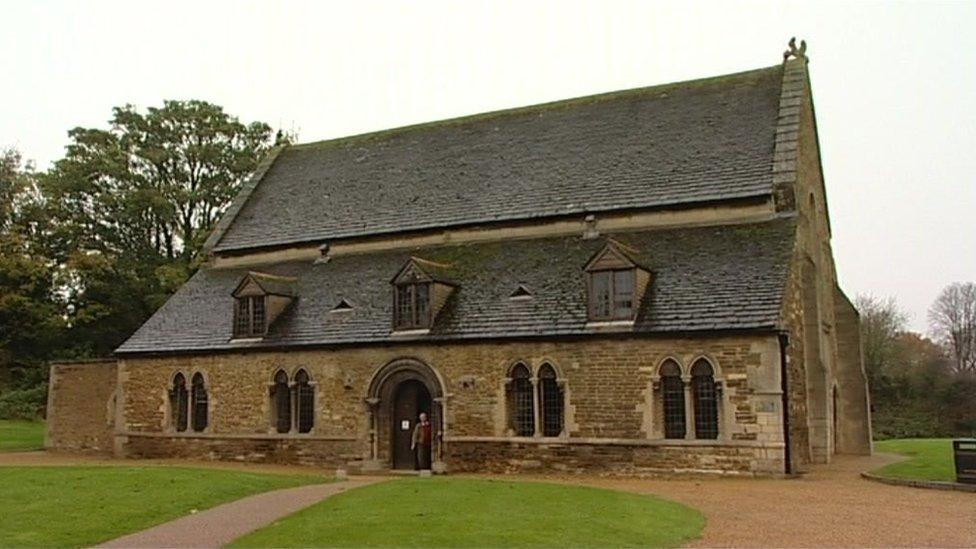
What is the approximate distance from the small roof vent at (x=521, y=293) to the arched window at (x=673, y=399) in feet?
15.7

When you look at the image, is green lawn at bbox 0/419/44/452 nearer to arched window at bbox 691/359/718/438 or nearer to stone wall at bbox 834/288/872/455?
arched window at bbox 691/359/718/438

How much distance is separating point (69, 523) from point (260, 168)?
2535 centimetres

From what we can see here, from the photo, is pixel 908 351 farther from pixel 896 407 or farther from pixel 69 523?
pixel 69 523

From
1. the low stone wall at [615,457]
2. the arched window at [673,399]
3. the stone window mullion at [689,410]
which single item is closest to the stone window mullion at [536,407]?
the low stone wall at [615,457]

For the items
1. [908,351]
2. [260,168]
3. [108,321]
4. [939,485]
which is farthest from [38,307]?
[908,351]

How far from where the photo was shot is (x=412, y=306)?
27.5 meters

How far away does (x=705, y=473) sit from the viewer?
22734mm

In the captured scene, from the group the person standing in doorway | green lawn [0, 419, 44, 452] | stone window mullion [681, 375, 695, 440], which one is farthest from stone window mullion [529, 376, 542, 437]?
green lawn [0, 419, 44, 452]

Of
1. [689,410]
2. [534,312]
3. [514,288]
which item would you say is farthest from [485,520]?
[514,288]

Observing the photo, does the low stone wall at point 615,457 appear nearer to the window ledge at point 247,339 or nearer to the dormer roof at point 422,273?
the dormer roof at point 422,273

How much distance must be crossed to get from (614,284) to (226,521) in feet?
41.8

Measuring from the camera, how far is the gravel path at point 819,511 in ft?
44.5

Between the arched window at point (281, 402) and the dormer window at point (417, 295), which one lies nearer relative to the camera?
the dormer window at point (417, 295)

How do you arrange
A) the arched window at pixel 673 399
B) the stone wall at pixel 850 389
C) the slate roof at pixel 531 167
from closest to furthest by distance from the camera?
the arched window at pixel 673 399
the slate roof at pixel 531 167
the stone wall at pixel 850 389
